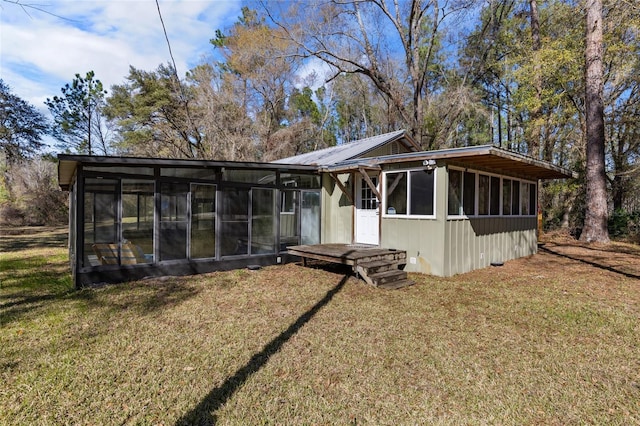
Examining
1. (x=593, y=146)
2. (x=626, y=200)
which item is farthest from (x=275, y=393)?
(x=626, y=200)

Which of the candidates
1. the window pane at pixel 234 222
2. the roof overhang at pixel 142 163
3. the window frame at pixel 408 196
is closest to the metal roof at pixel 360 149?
the roof overhang at pixel 142 163

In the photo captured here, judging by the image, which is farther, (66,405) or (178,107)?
(178,107)

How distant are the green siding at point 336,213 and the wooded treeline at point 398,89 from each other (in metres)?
6.25

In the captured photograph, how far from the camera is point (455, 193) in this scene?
7258 mm

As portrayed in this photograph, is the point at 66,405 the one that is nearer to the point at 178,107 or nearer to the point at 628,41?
the point at 628,41

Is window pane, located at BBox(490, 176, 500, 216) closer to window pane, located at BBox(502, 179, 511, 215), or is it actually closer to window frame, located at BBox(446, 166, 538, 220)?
window frame, located at BBox(446, 166, 538, 220)

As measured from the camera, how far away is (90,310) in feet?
16.6

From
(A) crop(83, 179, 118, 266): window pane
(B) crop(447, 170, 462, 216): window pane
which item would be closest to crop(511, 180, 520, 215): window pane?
(B) crop(447, 170, 462, 216): window pane

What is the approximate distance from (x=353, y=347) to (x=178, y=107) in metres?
20.3

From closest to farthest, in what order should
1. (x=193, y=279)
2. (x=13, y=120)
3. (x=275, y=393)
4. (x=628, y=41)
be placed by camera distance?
(x=275, y=393)
(x=193, y=279)
(x=628, y=41)
(x=13, y=120)

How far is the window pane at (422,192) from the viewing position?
7.13 meters

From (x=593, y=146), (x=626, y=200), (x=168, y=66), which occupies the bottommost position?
(x=626, y=200)

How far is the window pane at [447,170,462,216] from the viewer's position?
708cm

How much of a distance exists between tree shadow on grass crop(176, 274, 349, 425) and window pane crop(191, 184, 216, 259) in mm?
3750
